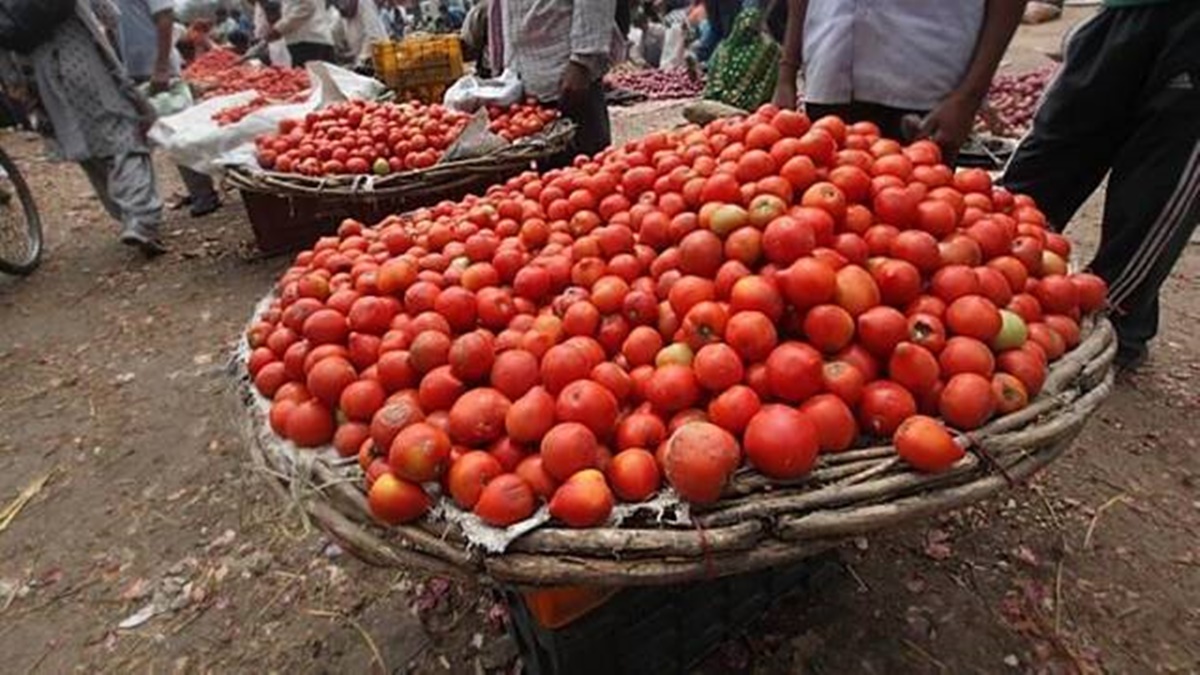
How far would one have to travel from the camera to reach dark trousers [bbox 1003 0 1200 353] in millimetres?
2516

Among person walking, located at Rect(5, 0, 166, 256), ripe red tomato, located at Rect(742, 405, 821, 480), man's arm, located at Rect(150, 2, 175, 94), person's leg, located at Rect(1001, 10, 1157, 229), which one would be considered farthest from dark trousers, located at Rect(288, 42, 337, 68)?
ripe red tomato, located at Rect(742, 405, 821, 480)

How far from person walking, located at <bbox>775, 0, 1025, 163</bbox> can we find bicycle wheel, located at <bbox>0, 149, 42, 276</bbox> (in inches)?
226

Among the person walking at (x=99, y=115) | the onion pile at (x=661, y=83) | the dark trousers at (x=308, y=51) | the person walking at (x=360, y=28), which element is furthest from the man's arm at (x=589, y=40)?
the onion pile at (x=661, y=83)

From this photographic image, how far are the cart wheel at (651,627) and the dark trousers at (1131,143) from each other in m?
1.58

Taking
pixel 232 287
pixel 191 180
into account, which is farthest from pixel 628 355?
pixel 191 180

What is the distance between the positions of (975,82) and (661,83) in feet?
29.3

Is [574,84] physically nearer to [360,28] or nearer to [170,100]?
[170,100]

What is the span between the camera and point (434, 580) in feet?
7.84

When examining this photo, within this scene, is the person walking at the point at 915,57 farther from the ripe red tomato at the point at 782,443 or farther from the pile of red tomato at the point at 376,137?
the pile of red tomato at the point at 376,137

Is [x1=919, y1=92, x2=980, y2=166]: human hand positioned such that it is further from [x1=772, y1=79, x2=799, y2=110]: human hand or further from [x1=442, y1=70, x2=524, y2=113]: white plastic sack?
[x1=442, y1=70, x2=524, y2=113]: white plastic sack

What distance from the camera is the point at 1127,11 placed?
2.62 meters

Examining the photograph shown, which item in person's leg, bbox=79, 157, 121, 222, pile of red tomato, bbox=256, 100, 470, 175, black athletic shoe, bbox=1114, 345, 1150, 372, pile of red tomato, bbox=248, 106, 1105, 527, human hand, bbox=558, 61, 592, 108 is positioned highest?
pile of red tomato, bbox=248, 106, 1105, 527

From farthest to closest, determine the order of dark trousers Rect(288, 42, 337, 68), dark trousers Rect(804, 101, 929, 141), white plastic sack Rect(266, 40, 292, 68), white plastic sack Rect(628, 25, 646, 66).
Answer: white plastic sack Rect(628, 25, 646, 66)
white plastic sack Rect(266, 40, 292, 68)
dark trousers Rect(288, 42, 337, 68)
dark trousers Rect(804, 101, 929, 141)

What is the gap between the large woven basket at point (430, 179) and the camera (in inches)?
162
